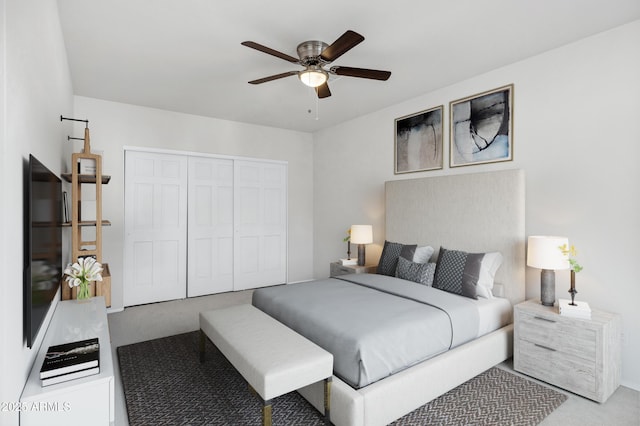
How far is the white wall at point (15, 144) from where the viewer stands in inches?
43.9

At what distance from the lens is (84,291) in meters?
2.71

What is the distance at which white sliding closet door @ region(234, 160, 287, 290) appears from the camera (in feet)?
17.4

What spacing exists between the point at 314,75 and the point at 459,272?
2.13 meters

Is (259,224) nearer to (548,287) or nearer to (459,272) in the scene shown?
(459,272)

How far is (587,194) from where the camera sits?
2.69 meters

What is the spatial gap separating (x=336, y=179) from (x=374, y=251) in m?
1.42

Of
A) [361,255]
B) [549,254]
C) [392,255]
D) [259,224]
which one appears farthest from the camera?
[259,224]

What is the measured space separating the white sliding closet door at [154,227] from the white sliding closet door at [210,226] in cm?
12

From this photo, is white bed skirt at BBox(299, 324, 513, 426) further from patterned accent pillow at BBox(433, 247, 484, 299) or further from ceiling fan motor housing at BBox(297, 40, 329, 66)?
ceiling fan motor housing at BBox(297, 40, 329, 66)

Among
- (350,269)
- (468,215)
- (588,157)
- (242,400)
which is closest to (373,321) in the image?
(242,400)

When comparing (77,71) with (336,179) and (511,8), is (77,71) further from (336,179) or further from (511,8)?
(511,8)

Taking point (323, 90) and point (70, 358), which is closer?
point (70, 358)

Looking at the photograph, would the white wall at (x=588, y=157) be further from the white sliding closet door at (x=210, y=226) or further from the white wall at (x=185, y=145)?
the white sliding closet door at (x=210, y=226)

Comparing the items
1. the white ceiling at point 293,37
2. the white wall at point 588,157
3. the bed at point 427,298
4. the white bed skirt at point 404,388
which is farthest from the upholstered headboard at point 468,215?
the white ceiling at point 293,37
